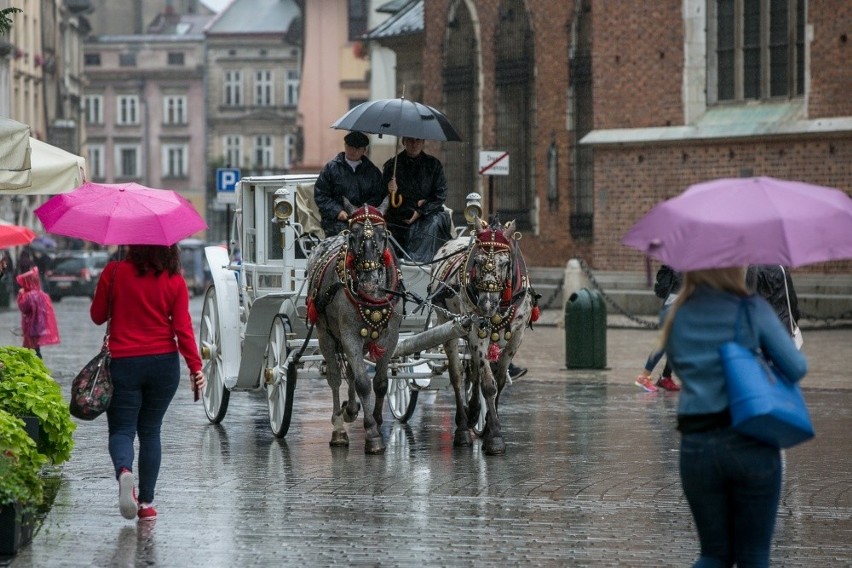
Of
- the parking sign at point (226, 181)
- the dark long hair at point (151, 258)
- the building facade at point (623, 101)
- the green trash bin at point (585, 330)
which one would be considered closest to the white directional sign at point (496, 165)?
the green trash bin at point (585, 330)

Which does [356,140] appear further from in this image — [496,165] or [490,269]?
[496,165]

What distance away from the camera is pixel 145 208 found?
935 cm

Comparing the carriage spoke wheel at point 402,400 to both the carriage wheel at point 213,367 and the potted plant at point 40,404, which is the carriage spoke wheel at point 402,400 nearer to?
the carriage wheel at point 213,367

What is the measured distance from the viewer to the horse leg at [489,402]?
40.2 ft

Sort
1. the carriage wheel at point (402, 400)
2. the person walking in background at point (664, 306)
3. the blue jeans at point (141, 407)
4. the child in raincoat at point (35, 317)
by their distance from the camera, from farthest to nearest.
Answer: the child in raincoat at point (35, 317) → the person walking in background at point (664, 306) → the carriage wheel at point (402, 400) → the blue jeans at point (141, 407)

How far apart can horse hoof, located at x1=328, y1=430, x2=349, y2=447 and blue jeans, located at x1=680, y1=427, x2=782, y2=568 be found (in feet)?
21.9

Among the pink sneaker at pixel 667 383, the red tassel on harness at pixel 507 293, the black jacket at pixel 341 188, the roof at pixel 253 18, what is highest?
the roof at pixel 253 18

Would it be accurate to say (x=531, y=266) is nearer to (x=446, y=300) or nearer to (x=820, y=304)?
(x=820, y=304)

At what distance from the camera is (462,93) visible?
39.7m

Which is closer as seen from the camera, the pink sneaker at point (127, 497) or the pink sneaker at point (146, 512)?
the pink sneaker at point (127, 497)

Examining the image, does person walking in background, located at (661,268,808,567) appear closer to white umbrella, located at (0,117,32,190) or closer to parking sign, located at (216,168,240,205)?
white umbrella, located at (0,117,32,190)

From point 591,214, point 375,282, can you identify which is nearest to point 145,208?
point 375,282

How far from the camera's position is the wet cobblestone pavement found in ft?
27.3

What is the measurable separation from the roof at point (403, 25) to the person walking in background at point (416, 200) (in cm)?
3223
